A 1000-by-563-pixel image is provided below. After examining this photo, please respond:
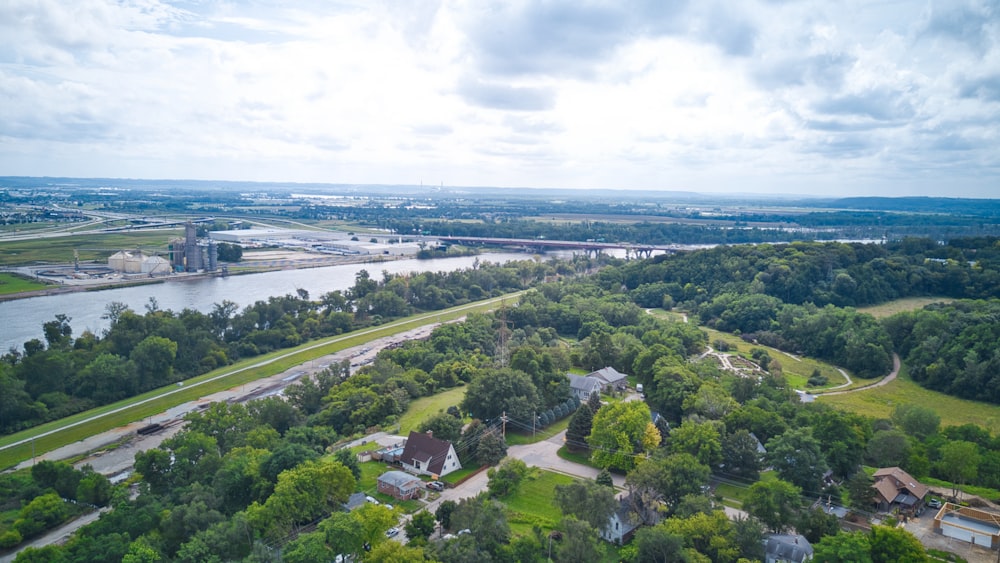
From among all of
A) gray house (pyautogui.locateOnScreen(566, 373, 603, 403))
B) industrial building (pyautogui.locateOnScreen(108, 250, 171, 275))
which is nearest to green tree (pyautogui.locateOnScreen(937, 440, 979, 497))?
gray house (pyautogui.locateOnScreen(566, 373, 603, 403))

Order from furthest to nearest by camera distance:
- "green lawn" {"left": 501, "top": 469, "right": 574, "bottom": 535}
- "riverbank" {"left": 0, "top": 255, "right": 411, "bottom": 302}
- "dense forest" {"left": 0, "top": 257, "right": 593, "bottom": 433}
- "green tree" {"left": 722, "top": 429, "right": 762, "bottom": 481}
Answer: "riverbank" {"left": 0, "top": 255, "right": 411, "bottom": 302} → "dense forest" {"left": 0, "top": 257, "right": 593, "bottom": 433} → "green tree" {"left": 722, "top": 429, "right": 762, "bottom": 481} → "green lawn" {"left": 501, "top": 469, "right": 574, "bottom": 535}

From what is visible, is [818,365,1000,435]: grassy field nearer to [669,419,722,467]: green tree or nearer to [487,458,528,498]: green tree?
[669,419,722,467]: green tree

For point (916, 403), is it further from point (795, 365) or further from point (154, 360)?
point (154, 360)

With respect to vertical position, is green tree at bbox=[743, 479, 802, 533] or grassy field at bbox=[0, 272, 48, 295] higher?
green tree at bbox=[743, 479, 802, 533]

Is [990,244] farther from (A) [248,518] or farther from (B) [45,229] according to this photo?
(B) [45,229]

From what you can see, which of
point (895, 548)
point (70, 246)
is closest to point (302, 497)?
point (895, 548)
